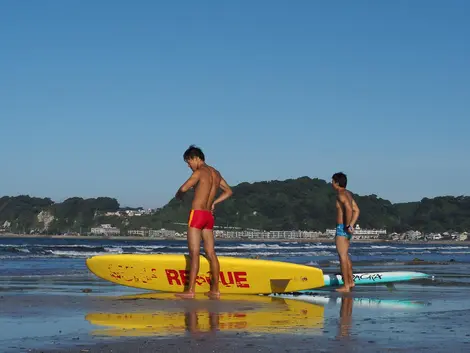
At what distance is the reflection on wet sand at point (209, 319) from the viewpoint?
20.9ft

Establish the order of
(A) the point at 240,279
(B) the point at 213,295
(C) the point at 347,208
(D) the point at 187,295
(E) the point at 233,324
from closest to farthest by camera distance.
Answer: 1. (E) the point at 233,324
2. (D) the point at 187,295
3. (B) the point at 213,295
4. (A) the point at 240,279
5. (C) the point at 347,208

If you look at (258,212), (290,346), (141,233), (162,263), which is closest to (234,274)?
(162,263)

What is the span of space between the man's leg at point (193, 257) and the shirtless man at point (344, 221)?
224 cm

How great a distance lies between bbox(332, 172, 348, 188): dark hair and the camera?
11.2 m

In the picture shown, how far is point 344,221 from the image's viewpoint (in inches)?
437

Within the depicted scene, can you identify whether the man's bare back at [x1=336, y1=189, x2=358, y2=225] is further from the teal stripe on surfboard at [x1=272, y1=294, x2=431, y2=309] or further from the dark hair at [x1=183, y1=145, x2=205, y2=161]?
the dark hair at [x1=183, y1=145, x2=205, y2=161]

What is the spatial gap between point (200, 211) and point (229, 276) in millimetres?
1248

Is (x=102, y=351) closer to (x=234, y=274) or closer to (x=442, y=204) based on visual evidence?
(x=234, y=274)

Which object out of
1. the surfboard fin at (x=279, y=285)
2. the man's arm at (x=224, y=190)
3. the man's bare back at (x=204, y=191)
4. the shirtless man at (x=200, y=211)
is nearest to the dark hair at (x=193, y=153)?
the shirtless man at (x=200, y=211)

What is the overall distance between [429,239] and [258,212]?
41.1 m

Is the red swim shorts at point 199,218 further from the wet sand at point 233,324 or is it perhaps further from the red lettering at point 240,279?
the red lettering at point 240,279

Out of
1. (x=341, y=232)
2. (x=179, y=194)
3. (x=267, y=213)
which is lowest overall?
(x=341, y=232)

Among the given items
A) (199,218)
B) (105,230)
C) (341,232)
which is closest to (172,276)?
(199,218)

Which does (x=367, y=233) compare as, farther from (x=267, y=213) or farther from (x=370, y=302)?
(x=370, y=302)
